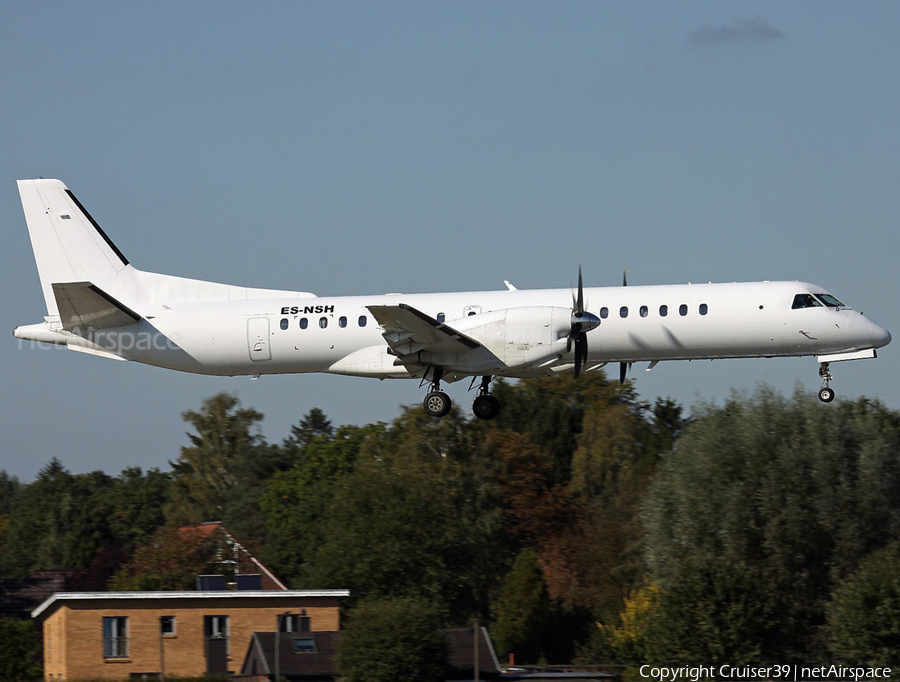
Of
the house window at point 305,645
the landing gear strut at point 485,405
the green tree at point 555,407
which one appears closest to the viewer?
the landing gear strut at point 485,405

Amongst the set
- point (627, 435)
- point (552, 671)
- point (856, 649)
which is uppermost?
point (627, 435)

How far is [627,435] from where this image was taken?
61438 mm

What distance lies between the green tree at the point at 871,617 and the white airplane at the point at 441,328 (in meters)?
5.34

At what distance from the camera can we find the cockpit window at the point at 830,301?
2411cm

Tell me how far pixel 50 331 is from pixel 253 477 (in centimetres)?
4900

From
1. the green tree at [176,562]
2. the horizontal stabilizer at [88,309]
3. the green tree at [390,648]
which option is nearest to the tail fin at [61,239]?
the horizontal stabilizer at [88,309]

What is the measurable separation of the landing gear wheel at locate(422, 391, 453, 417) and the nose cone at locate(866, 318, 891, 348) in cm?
858

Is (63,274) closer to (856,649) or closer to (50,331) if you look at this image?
(50,331)

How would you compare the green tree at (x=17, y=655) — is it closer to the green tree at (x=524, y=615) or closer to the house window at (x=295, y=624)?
the house window at (x=295, y=624)

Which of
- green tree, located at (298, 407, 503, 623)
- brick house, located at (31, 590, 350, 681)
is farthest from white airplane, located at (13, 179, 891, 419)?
green tree, located at (298, 407, 503, 623)

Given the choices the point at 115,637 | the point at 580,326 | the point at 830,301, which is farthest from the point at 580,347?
the point at 115,637

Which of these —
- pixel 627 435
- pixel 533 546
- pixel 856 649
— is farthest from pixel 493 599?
pixel 856 649

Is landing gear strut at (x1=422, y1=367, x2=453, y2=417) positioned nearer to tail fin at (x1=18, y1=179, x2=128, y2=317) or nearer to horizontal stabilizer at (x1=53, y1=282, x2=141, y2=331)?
horizontal stabilizer at (x1=53, y1=282, x2=141, y2=331)

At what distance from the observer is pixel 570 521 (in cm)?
5750
